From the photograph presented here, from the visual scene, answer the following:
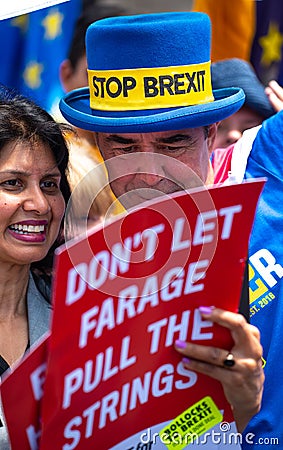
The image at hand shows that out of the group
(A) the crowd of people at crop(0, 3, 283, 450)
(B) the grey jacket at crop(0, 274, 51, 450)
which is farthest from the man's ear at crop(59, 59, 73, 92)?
(B) the grey jacket at crop(0, 274, 51, 450)

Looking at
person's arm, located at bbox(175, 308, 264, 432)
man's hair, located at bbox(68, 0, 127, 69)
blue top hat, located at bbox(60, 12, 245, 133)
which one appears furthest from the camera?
→ man's hair, located at bbox(68, 0, 127, 69)

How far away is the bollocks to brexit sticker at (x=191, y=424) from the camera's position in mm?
1767

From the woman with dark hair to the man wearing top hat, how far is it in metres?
0.13

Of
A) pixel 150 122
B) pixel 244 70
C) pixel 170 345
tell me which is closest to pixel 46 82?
pixel 244 70

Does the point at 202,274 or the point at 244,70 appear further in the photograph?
the point at 244,70

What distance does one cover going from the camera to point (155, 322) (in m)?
1.66

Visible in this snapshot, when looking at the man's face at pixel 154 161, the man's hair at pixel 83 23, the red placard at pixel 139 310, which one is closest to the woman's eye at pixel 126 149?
the man's face at pixel 154 161

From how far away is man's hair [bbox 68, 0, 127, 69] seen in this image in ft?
13.7

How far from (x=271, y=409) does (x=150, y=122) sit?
31.8 inches

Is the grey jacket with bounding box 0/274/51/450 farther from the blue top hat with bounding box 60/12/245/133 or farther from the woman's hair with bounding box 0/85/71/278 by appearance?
the blue top hat with bounding box 60/12/245/133

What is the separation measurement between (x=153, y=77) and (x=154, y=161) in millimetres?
234

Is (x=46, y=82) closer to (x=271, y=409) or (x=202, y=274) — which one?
(x=271, y=409)

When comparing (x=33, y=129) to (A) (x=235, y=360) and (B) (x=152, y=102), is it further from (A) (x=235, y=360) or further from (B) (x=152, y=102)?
(A) (x=235, y=360)

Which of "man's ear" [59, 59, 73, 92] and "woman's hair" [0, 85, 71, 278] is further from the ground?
"woman's hair" [0, 85, 71, 278]
